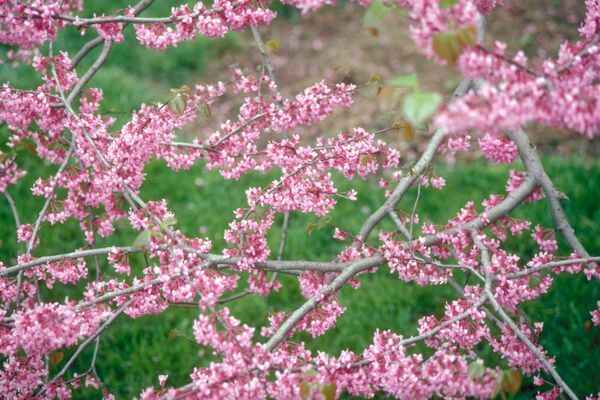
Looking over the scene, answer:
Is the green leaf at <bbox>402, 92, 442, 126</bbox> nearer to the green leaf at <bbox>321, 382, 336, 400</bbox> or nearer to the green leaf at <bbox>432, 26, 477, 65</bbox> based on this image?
the green leaf at <bbox>432, 26, 477, 65</bbox>

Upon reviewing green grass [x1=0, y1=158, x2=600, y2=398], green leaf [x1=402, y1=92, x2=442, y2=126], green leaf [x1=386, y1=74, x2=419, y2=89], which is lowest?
green grass [x1=0, y1=158, x2=600, y2=398]

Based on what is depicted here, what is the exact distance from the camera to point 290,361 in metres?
1.95

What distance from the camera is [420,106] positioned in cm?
137

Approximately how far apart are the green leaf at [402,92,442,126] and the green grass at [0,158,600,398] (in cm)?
154

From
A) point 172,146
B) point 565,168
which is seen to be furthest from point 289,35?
point 172,146

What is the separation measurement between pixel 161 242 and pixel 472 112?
1.37m

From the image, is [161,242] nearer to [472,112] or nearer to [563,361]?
[472,112]

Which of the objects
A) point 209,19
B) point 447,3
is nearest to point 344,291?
point 209,19

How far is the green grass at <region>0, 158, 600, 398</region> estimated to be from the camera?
Result: 339 cm

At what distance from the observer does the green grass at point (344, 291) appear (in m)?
3.39

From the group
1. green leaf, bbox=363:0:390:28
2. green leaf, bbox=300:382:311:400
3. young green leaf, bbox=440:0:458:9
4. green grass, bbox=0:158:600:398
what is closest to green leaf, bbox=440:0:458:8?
young green leaf, bbox=440:0:458:9

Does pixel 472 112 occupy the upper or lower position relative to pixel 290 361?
upper

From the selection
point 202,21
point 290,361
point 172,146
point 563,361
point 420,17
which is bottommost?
point 563,361

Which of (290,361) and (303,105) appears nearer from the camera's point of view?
(290,361)
